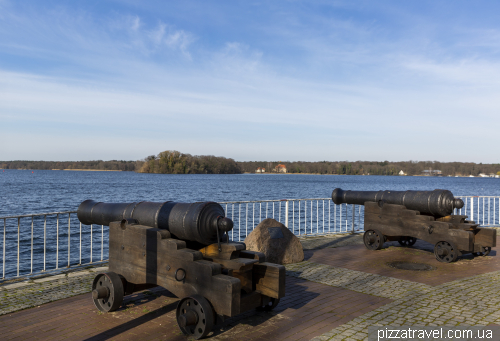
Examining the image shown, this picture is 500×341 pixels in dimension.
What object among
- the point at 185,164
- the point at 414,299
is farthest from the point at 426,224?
the point at 185,164

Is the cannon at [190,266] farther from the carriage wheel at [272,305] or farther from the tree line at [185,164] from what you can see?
the tree line at [185,164]

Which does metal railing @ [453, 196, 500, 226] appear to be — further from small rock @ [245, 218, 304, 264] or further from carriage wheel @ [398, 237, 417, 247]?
small rock @ [245, 218, 304, 264]

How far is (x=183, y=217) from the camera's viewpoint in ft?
14.9

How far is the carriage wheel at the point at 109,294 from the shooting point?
15.8 feet

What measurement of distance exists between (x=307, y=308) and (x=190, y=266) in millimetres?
1752

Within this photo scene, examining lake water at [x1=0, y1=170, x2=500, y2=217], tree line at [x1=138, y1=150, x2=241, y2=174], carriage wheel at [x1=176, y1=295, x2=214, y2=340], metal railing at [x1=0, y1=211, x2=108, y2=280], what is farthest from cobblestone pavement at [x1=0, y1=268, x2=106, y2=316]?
tree line at [x1=138, y1=150, x2=241, y2=174]

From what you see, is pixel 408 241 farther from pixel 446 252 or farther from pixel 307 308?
pixel 307 308

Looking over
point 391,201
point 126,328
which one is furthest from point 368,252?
point 126,328

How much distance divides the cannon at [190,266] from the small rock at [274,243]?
7.99 feet

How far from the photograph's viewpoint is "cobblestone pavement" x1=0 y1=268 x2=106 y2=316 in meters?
5.14

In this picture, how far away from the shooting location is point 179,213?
4.62m

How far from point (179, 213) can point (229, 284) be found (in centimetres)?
110

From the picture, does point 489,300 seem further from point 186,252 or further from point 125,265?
point 125,265

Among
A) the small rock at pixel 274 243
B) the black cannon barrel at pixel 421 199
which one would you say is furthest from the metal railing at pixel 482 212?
the small rock at pixel 274 243
